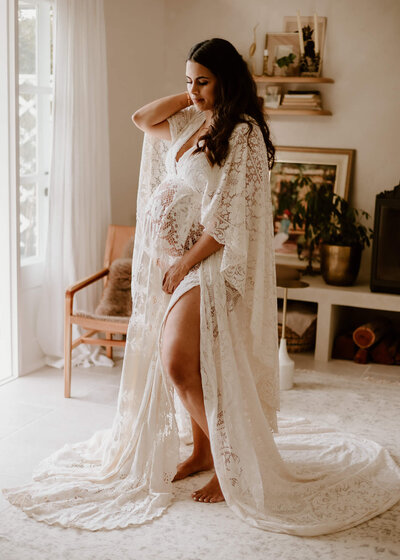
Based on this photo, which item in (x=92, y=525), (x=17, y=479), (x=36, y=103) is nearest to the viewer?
(x=92, y=525)

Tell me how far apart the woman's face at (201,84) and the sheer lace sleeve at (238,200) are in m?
0.14

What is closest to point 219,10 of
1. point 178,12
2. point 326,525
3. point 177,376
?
point 178,12

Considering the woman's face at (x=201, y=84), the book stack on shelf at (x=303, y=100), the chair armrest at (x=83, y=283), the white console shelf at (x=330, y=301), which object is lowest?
the white console shelf at (x=330, y=301)

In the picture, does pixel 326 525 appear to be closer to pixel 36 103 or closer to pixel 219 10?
pixel 36 103

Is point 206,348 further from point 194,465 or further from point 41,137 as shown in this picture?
point 41,137

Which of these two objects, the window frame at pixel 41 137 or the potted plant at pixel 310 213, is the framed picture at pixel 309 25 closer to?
the potted plant at pixel 310 213

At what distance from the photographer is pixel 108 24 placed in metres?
4.43

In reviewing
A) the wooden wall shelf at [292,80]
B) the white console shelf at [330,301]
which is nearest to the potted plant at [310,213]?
the white console shelf at [330,301]

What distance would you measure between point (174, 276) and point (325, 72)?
2.80 metres

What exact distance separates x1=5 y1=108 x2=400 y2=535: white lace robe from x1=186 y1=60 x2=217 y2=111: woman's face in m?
0.15

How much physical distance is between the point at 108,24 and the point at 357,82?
169cm

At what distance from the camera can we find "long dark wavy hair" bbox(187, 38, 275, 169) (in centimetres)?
234

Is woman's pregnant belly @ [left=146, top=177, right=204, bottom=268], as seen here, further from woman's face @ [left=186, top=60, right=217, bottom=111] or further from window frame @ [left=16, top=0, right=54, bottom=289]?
window frame @ [left=16, top=0, right=54, bottom=289]

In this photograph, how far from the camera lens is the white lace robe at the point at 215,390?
2.40 m
